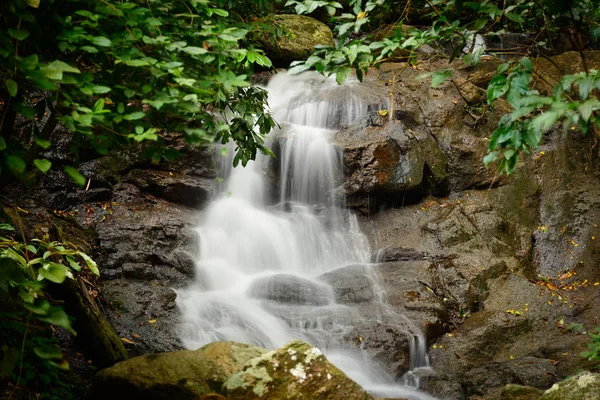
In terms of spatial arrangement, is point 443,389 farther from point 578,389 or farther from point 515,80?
point 515,80

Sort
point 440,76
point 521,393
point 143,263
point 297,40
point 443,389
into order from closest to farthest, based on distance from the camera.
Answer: point 440,76 < point 521,393 < point 443,389 < point 143,263 < point 297,40

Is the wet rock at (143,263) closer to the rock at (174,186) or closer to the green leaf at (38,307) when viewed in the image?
the rock at (174,186)

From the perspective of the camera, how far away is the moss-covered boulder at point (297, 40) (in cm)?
1178

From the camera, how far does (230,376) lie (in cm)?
380

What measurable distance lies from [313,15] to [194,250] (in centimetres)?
865

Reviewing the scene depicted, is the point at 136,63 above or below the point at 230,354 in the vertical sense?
above

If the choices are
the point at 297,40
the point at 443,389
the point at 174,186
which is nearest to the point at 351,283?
the point at 443,389

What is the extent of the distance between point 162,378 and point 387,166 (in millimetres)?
5959

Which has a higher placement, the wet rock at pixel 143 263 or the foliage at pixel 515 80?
the foliage at pixel 515 80

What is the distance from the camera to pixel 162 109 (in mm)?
2912

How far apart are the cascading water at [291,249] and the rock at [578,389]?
87.4 inches

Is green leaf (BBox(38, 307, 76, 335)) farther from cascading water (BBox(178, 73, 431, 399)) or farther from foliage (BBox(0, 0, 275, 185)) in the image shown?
cascading water (BBox(178, 73, 431, 399))

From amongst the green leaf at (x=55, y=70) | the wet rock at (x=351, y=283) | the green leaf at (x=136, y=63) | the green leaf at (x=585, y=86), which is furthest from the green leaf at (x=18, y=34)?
the wet rock at (x=351, y=283)

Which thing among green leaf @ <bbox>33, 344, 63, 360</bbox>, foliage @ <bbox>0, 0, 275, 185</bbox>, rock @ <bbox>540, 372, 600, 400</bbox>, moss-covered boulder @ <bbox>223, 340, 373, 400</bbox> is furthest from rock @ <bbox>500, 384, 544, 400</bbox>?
green leaf @ <bbox>33, 344, 63, 360</bbox>
